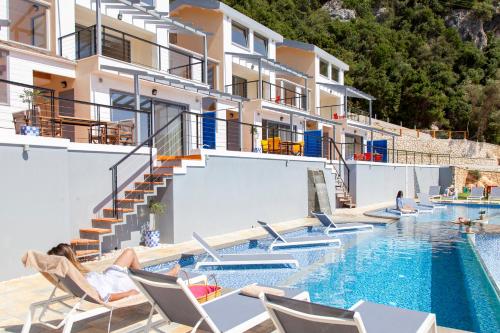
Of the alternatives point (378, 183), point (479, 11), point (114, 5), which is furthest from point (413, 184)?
point (479, 11)

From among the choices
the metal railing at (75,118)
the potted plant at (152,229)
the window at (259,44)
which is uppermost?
the window at (259,44)

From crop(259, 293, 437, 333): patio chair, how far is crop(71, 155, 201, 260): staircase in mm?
5872

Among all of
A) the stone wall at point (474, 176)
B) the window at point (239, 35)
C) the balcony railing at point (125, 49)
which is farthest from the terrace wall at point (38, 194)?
the stone wall at point (474, 176)

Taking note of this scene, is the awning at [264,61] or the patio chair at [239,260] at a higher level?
the awning at [264,61]

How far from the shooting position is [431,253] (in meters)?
9.98

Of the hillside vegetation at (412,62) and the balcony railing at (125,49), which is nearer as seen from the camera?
the balcony railing at (125,49)

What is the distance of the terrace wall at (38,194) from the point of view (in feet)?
22.8

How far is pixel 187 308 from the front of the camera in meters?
3.81

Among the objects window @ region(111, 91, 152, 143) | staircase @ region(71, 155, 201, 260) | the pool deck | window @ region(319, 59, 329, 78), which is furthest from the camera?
window @ region(319, 59, 329, 78)

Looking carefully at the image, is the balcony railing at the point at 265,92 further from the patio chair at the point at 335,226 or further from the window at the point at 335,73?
the patio chair at the point at 335,226

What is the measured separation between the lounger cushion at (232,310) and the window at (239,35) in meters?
19.3

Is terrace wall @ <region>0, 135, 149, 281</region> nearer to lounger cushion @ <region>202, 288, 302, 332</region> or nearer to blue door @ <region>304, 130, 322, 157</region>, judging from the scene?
lounger cushion @ <region>202, 288, 302, 332</region>

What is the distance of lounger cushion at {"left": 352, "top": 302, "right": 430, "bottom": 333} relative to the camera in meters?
3.79

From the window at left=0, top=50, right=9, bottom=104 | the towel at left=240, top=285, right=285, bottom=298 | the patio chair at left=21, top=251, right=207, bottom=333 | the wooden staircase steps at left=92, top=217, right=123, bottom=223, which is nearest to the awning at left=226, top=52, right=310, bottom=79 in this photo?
the window at left=0, top=50, right=9, bottom=104
